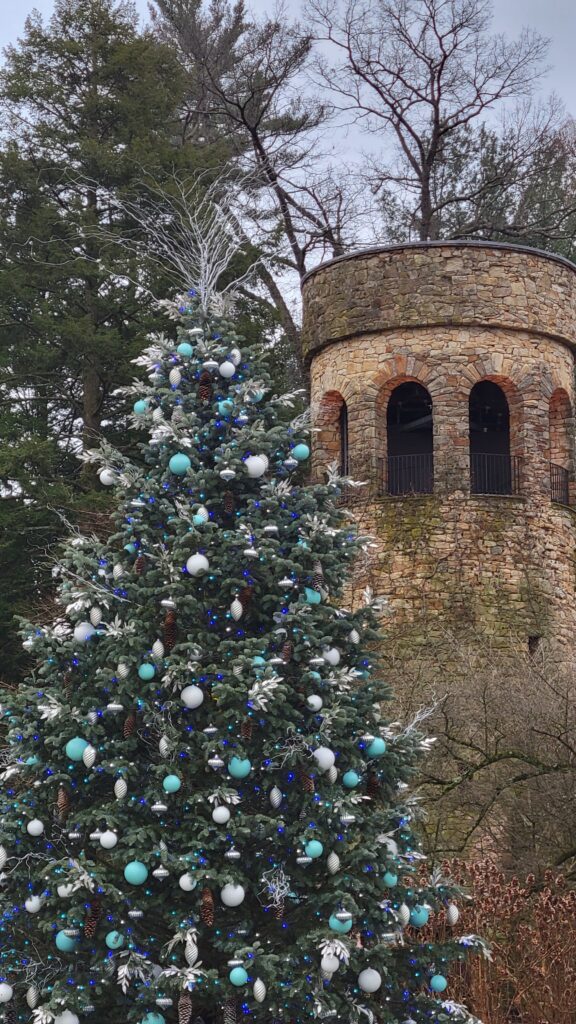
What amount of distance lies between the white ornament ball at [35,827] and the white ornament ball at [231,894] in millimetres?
1019

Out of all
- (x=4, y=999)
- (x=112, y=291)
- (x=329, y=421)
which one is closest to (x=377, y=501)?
(x=329, y=421)

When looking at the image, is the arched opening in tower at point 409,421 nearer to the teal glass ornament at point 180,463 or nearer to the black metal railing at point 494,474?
the black metal railing at point 494,474

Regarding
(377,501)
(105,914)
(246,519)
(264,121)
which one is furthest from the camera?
(264,121)

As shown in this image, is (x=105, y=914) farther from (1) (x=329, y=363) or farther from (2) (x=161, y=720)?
(1) (x=329, y=363)

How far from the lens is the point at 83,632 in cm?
714

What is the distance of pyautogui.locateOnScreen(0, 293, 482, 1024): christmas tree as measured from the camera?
6629 millimetres

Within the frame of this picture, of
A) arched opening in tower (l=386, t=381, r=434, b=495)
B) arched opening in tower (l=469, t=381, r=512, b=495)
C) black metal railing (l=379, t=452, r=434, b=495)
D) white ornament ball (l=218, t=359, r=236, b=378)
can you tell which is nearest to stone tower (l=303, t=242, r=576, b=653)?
black metal railing (l=379, t=452, r=434, b=495)

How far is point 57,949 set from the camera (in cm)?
700

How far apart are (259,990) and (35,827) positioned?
1413 mm

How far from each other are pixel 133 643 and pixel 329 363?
36.0ft

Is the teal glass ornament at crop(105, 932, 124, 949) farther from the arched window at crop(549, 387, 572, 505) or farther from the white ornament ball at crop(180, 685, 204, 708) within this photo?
the arched window at crop(549, 387, 572, 505)

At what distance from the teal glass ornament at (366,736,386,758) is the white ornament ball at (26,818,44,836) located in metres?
1.74

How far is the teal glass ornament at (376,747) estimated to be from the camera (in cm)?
712

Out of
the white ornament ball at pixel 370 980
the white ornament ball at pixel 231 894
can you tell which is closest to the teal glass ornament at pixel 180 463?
the white ornament ball at pixel 231 894
